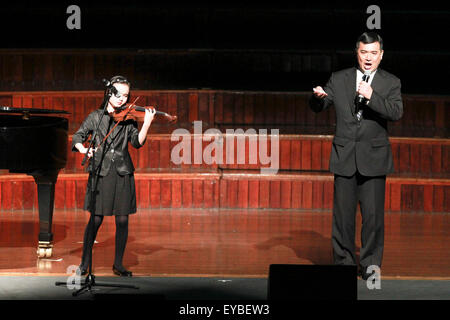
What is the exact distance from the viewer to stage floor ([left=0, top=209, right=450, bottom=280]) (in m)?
4.59

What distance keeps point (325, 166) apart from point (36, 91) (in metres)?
2.82

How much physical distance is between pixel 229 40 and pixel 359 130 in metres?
3.88

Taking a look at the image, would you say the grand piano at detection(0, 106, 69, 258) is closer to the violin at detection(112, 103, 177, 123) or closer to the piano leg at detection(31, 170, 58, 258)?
the piano leg at detection(31, 170, 58, 258)

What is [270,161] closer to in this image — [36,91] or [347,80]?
[36,91]

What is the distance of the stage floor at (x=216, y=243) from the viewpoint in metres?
4.59

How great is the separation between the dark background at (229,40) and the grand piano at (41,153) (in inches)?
112

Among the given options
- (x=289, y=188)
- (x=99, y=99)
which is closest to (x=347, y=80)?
(x=289, y=188)

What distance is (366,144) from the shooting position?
4148 millimetres

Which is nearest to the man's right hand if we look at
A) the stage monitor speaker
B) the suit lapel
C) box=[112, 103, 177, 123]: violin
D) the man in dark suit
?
the man in dark suit

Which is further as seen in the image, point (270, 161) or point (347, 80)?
point (270, 161)

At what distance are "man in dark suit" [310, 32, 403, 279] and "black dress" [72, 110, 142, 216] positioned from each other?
1037 millimetres

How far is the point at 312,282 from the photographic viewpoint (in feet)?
9.55

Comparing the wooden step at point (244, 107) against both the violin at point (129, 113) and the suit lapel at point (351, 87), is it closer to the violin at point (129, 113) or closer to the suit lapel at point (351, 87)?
the suit lapel at point (351, 87)
